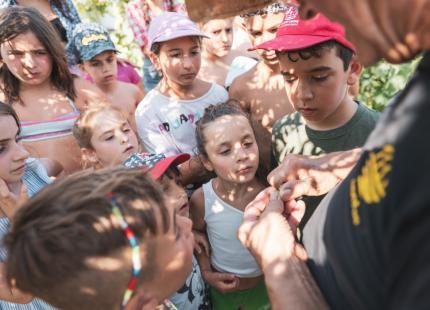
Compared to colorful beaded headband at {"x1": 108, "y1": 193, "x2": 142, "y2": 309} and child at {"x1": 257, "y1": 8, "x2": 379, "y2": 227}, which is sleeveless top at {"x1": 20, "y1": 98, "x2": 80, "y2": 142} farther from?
colorful beaded headband at {"x1": 108, "y1": 193, "x2": 142, "y2": 309}

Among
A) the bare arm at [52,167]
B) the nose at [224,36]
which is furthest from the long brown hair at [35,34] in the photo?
the nose at [224,36]

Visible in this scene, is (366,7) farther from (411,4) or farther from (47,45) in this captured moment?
(47,45)

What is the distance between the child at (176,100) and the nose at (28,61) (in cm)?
97

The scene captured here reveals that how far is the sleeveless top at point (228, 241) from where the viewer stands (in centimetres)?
266

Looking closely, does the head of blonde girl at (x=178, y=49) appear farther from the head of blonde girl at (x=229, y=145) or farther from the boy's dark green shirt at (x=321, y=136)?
the boy's dark green shirt at (x=321, y=136)

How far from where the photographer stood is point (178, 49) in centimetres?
330

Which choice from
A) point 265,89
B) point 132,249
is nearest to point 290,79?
point 265,89

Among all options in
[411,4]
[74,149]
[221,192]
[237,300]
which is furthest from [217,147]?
[411,4]

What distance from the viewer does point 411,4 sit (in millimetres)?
721

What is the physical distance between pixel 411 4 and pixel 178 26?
278 centimetres

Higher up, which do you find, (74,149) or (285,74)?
(285,74)

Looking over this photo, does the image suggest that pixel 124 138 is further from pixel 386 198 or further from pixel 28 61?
pixel 386 198

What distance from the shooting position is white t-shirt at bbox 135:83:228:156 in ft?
10.6

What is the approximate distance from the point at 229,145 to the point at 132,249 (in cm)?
147
